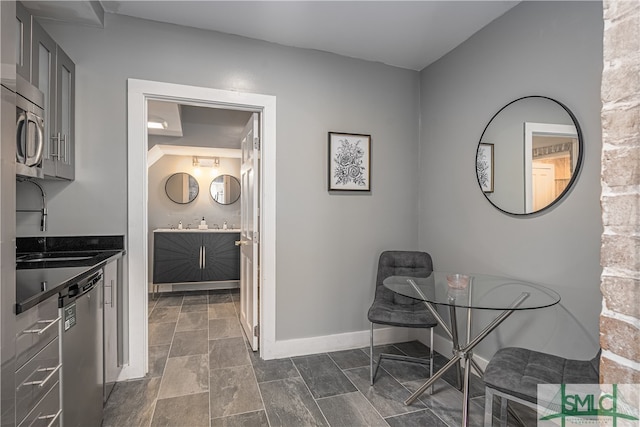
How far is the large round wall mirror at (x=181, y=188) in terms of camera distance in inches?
214

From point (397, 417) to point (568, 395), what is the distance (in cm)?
92

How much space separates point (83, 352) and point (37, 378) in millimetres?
405

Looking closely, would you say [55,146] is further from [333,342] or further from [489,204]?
[489,204]

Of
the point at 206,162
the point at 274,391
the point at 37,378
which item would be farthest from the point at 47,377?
the point at 206,162

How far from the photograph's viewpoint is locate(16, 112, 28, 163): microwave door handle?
151 cm

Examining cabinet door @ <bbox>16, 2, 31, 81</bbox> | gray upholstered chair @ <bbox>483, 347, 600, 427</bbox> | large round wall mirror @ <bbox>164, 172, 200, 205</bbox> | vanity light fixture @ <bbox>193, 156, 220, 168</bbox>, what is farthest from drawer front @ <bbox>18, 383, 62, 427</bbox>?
vanity light fixture @ <bbox>193, 156, 220, 168</bbox>

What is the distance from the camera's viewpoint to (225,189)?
5.73 meters

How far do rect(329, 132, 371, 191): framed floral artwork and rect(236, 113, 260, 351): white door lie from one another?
64 centimetres

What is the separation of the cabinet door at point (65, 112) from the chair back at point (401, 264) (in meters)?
2.31

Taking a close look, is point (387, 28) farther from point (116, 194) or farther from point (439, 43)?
point (116, 194)

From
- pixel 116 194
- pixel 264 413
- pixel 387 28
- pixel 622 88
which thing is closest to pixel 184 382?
pixel 264 413

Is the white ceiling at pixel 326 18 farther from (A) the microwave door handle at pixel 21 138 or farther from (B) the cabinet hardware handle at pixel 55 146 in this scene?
(A) the microwave door handle at pixel 21 138

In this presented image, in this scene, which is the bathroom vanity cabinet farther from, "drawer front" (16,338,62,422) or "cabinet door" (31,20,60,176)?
"drawer front" (16,338,62,422)

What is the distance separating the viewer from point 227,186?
18.8 ft
